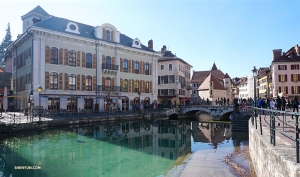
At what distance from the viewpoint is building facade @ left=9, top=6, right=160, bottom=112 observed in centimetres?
2692

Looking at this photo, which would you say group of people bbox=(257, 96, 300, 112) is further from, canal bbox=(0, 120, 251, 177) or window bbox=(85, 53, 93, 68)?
window bbox=(85, 53, 93, 68)

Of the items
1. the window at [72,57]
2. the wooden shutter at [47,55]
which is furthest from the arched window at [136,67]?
the wooden shutter at [47,55]

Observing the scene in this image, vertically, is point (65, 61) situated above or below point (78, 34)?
below

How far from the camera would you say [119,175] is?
10047 mm

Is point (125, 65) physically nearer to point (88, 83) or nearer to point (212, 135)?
point (88, 83)

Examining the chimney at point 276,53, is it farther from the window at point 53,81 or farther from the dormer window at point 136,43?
the window at point 53,81

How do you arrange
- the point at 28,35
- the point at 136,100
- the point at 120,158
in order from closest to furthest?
the point at 120,158, the point at 28,35, the point at 136,100

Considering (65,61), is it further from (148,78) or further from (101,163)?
(101,163)

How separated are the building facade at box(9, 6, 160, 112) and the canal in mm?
9633

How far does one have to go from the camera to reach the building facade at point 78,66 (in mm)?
26922

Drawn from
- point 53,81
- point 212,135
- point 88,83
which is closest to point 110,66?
point 88,83

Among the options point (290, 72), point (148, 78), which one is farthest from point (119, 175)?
point (290, 72)

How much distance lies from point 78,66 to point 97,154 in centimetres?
1919

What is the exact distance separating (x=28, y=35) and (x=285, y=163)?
2947 cm
